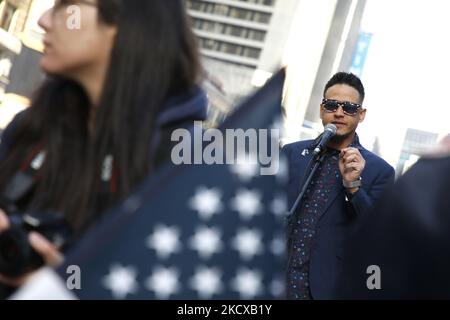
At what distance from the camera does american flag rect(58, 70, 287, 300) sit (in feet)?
3.91

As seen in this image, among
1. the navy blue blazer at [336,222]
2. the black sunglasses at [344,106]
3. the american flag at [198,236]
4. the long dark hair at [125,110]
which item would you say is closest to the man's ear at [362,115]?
the black sunglasses at [344,106]

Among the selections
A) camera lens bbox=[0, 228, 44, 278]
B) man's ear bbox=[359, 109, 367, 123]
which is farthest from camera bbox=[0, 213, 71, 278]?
man's ear bbox=[359, 109, 367, 123]

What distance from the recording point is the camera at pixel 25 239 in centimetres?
138

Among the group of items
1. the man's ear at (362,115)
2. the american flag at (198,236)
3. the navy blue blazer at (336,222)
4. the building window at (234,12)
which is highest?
the building window at (234,12)

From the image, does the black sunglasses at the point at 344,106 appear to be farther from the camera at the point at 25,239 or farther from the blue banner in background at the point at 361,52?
the blue banner in background at the point at 361,52

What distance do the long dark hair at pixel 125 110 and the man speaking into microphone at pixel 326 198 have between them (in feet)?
4.89

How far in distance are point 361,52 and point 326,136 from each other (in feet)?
284

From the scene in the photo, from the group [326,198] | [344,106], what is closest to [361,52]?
[344,106]

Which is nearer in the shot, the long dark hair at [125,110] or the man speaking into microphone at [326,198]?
the long dark hair at [125,110]

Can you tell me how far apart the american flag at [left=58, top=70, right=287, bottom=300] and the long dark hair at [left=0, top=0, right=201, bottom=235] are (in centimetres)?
26

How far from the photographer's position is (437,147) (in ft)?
3.19

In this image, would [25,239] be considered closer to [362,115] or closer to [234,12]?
[362,115]
